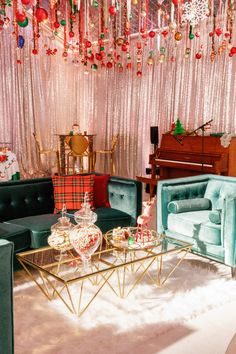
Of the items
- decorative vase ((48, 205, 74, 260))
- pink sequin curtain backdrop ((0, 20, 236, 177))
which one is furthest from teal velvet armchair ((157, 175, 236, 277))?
pink sequin curtain backdrop ((0, 20, 236, 177))

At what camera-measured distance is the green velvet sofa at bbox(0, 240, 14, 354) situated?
171 cm

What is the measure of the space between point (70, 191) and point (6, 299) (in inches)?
86.9

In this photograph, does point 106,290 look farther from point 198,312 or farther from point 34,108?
point 34,108

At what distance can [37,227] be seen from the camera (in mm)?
3289

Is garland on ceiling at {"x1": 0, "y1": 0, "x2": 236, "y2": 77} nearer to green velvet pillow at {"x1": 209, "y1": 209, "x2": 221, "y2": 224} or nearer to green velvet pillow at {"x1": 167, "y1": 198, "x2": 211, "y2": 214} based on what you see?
green velvet pillow at {"x1": 167, "y1": 198, "x2": 211, "y2": 214}

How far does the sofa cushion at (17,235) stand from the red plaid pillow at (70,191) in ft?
2.18

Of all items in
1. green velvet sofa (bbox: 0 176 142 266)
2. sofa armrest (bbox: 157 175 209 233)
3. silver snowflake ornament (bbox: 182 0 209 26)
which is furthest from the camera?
silver snowflake ornament (bbox: 182 0 209 26)

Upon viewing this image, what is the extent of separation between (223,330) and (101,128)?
707 cm

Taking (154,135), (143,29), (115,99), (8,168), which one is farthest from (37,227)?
(115,99)

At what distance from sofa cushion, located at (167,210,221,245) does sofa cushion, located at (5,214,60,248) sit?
117cm

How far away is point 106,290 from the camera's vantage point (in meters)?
2.93

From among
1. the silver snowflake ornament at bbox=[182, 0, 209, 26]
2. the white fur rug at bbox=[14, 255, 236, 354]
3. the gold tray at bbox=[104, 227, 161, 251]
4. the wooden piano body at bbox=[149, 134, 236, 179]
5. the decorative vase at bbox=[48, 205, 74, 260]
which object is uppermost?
the silver snowflake ornament at bbox=[182, 0, 209, 26]

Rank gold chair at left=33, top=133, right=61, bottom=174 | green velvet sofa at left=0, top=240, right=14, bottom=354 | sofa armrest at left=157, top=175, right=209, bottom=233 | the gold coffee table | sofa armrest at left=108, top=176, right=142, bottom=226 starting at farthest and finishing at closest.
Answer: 1. gold chair at left=33, top=133, right=61, bottom=174
2. sofa armrest at left=108, top=176, right=142, bottom=226
3. sofa armrest at left=157, top=175, right=209, bottom=233
4. the gold coffee table
5. green velvet sofa at left=0, top=240, right=14, bottom=354

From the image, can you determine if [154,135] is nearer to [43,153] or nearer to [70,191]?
[43,153]
